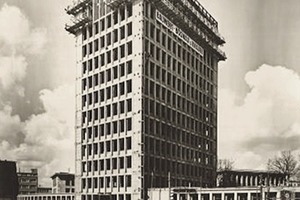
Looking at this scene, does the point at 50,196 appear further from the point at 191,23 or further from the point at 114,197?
the point at 191,23

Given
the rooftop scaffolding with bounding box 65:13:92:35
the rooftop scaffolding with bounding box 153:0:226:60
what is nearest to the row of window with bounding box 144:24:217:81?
the rooftop scaffolding with bounding box 153:0:226:60

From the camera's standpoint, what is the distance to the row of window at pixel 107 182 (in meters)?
44.5

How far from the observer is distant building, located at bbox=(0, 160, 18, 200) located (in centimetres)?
2170

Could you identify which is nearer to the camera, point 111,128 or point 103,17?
point 111,128

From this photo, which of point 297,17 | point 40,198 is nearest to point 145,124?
point 297,17

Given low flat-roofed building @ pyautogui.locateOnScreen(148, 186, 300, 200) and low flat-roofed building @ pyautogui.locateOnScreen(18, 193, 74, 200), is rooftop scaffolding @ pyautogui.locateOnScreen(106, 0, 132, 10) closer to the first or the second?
low flat-roofed building @ pyautogui.locateOnScreen(148, 186, 300, 200)

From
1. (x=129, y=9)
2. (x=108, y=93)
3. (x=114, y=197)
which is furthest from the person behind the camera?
(x=108, y=93)

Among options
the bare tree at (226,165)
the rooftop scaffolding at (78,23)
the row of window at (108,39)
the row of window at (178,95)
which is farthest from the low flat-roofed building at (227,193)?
the bare tree at (226,165)

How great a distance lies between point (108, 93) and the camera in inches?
1893

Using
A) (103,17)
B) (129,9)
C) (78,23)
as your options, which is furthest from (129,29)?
(78,23)

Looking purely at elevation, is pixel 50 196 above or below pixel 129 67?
below

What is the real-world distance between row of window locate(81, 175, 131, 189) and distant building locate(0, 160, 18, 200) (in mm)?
22915

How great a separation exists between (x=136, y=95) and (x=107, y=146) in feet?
21.2

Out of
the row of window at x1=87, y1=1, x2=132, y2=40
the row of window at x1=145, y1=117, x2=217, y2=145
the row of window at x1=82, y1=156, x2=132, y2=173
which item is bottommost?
the row of window at x1=82, y1=156, x2=132, y2=173
